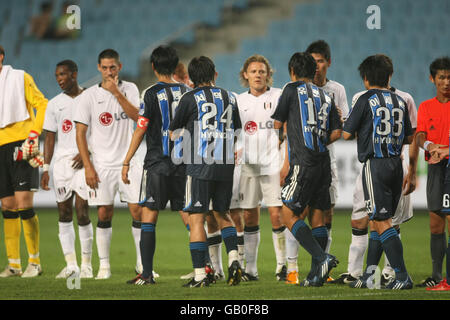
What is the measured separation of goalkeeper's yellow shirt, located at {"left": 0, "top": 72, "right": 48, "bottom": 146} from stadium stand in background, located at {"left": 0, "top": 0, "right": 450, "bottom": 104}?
9.85m

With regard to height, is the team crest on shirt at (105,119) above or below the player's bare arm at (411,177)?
above

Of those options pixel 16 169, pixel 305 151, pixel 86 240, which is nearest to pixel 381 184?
pixel 305 151

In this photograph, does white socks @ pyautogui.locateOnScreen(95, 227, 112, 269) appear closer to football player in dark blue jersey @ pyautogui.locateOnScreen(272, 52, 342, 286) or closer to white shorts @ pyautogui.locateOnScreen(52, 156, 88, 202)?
white shorts @ pyautogui.locateOnScreen(52, 156, 88, 202)

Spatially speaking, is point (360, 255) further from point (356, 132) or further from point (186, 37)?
point (186, 37)

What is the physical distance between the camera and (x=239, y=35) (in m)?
18.9

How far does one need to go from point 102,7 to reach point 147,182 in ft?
44.7

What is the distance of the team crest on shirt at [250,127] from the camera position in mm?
7773

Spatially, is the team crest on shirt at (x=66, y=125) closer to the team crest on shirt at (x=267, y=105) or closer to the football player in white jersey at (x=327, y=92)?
the team crest on shirt at (x=267, y=105)

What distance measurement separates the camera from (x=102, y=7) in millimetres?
19438

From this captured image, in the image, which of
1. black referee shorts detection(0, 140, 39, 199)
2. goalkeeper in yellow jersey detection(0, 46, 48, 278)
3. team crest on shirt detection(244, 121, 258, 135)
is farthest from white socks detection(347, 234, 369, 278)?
black referee shorts detection(0, 140, 39, 199)

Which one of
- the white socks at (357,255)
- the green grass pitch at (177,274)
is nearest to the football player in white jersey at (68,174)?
the green grass pitch at (177,274)

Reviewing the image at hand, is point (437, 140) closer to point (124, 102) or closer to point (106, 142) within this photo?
point (124, 102)

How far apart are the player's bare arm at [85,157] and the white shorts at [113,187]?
0.28 feet

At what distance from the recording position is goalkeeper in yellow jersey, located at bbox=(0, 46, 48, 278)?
25.4ft
